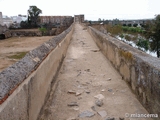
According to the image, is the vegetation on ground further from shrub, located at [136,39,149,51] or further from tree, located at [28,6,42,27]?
shrub, located at [136,39,149,51]

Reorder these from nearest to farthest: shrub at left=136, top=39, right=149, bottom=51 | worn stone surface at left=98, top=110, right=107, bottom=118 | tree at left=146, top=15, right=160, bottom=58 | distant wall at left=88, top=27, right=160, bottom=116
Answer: distant wall at left=88, top=27, right=160, bottom=116 < worn stone surface at left=98, top=110, right=107, bottom=118 < tree at left=146, top=15, right=160, bottom=58 < shrub at left=136, top=39, right=149, bottom=51

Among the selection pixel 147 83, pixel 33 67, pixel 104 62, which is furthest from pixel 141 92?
pixel 104 62

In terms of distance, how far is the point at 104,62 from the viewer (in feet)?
18.5

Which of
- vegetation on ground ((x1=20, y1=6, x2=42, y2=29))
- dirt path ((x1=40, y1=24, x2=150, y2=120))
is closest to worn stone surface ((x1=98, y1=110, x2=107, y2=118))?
dirt path ((x1=40, y1=24, x2=150, y2=120))

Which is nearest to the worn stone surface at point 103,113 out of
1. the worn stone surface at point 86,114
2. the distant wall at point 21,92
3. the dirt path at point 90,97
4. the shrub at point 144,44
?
the dirt path at point 90,97

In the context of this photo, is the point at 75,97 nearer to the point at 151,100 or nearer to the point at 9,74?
the point at 151,100

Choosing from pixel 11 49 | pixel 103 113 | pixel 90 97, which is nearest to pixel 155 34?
pixel 11 49

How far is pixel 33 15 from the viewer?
4562 centimetres

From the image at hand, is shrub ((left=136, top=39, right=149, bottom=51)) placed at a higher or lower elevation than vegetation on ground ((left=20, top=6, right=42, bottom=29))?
lower

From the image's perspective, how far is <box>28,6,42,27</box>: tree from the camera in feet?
146

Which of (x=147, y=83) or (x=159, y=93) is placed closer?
(x=159, y=93)

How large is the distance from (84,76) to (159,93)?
2415 millimetres

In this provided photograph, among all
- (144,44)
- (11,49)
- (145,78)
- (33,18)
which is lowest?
→ (144,44)

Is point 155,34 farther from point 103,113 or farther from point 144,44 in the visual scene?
point 103,113
